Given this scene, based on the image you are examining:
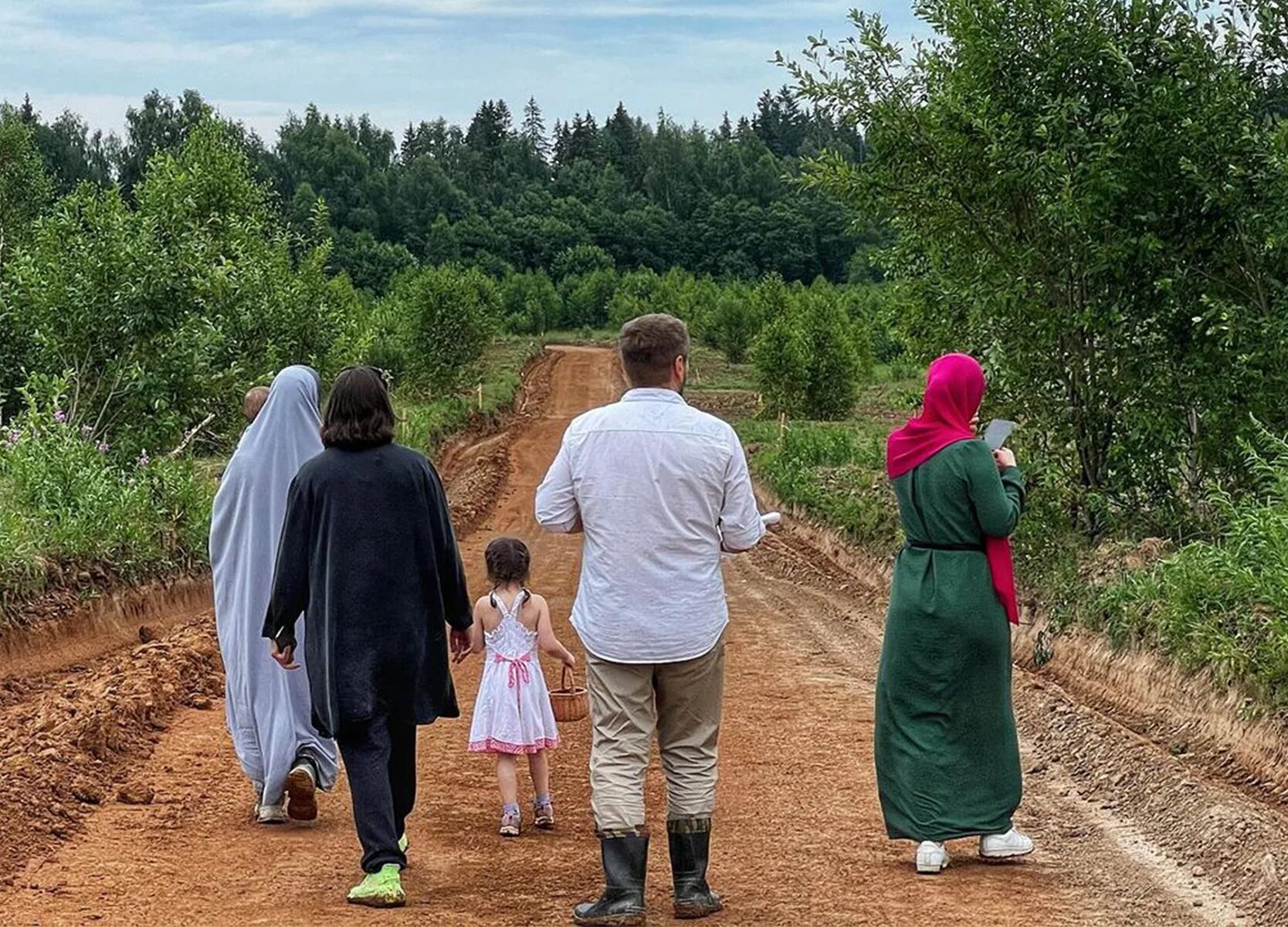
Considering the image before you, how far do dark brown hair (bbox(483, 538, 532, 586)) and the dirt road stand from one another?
115 centimetres

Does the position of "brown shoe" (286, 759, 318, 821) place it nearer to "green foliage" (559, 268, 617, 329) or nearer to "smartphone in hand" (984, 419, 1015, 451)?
"smartphone in hand" (984, 419, 1015, 451)

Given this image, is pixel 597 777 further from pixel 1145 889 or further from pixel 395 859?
pixel 1145 889

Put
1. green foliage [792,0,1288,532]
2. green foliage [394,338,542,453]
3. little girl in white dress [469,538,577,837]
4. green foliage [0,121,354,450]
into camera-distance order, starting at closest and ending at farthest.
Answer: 1. little girl in white dress [469,538,577,837]
2. green foliage [792,0,1288,532]
3. green foliage [0,121,354,450]
4. green foliage [394,338,542,453]

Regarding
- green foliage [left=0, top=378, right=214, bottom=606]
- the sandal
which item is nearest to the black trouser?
the sandal

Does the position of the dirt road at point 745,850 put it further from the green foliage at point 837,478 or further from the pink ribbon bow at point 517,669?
the green foliage at point 837,478

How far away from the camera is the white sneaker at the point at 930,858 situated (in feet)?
22.2

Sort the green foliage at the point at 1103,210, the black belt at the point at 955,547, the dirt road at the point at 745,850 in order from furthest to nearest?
the green foliage at the point at 1103,210
the black belt at the point at 955,547
the dirt road at the point at 745,850

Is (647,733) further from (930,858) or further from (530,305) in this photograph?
(530,305)

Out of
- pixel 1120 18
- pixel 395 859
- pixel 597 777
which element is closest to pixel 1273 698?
pixel 597 777

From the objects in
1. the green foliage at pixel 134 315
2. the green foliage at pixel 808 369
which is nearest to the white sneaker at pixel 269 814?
the green foliage at pixel 134 315

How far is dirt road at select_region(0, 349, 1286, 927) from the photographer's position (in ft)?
20.3

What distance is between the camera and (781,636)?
14992 millimetres

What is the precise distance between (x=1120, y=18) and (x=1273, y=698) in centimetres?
657

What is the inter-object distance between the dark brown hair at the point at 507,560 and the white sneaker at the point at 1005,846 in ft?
7.54
